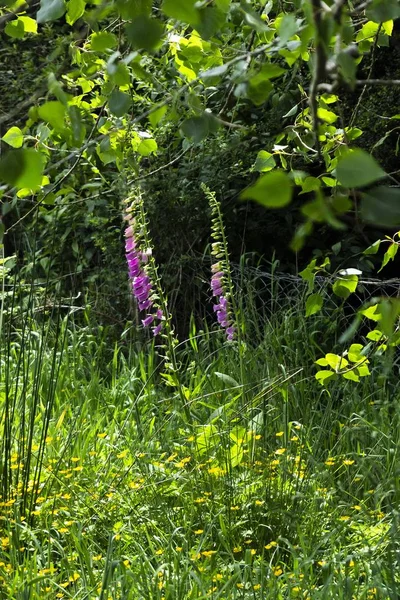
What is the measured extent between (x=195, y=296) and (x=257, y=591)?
3.37 meters

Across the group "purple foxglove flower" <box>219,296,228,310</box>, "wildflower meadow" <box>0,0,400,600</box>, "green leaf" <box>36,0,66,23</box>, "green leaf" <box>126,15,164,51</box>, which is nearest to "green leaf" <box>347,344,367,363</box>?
"wildflower meadow" <box>0,0,400,600</box>

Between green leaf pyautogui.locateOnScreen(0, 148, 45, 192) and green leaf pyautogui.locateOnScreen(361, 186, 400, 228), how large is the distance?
16.2 inches

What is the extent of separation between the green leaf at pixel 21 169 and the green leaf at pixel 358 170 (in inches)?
16.1

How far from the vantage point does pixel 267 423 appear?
12.1 ft

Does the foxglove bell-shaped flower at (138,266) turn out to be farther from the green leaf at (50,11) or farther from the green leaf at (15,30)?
the green leaf at (50,11)

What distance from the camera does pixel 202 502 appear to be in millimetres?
3078

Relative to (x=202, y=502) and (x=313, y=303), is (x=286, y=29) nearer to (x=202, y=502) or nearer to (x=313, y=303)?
(x=313, y=303)

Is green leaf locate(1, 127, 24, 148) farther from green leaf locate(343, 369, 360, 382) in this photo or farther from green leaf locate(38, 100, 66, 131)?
green leaf locate(343, 369, 360, 382)

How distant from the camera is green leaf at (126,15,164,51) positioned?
1094mm

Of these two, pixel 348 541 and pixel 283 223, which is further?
pixel 283 223

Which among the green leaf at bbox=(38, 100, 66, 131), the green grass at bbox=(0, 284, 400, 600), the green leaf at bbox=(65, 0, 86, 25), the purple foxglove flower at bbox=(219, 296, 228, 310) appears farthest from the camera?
the purple foxglove flower at bbox=(219, 296, 228, 310)

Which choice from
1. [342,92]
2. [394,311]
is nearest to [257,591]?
[394,311]

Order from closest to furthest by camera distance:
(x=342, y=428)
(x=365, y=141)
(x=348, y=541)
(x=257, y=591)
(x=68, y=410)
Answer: (x=257, y=591) < (x=348, y=541) < (x=342, y=428) < (x=68, y=410) < (x=365, y=141)

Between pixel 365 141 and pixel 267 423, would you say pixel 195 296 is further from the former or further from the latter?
pixel 267 423
